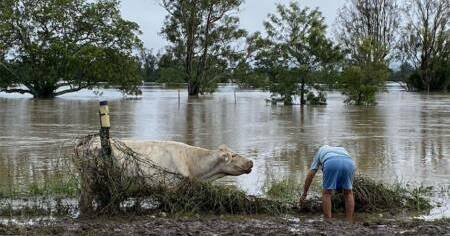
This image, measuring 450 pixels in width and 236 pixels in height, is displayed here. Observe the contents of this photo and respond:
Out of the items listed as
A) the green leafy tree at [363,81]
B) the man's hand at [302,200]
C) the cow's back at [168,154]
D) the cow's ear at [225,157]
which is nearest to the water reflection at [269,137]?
the cow's ear at [225,157]

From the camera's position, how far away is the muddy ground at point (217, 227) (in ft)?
→ 24.4

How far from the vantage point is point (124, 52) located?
1891 inches

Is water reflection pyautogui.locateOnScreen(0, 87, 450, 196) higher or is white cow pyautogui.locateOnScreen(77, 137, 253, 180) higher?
white cow pyautogui.locateOnScreen(77, 137, 253, 180)

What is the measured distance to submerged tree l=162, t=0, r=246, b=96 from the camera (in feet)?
183

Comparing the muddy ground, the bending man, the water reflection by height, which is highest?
the bending man

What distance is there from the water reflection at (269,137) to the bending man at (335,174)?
2.21m

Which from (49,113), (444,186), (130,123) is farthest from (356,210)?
(49,113)

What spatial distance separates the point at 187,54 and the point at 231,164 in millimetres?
48271

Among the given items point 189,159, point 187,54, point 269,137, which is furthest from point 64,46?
point 189,159

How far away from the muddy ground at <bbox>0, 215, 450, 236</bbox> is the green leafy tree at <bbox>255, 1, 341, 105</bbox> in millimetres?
30404

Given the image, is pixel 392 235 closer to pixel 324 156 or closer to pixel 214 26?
pixel 324 156

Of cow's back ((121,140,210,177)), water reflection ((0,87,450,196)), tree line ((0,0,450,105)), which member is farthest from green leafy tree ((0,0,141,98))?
cow's back ((121,140,210,177))

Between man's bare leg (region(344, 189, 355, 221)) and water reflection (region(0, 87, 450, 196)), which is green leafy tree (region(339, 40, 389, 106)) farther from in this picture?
man's bare leg (region(344, 189, 355, 221))

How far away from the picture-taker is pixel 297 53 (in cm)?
3906
